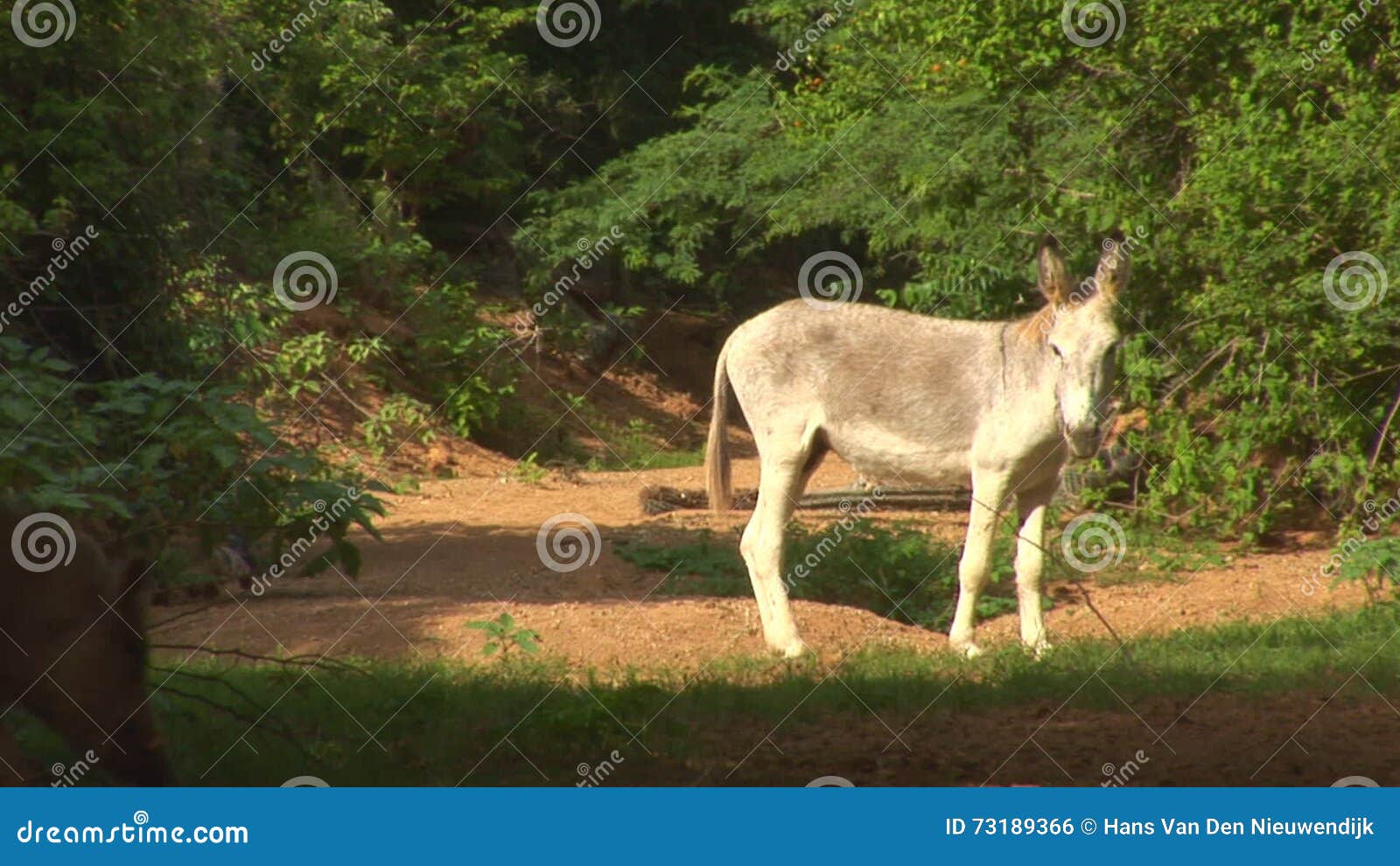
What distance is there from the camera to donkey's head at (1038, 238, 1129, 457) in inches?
353

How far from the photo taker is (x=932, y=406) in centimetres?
968

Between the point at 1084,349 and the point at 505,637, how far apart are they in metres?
3.65

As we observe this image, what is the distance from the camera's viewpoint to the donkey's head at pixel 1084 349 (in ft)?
29.4

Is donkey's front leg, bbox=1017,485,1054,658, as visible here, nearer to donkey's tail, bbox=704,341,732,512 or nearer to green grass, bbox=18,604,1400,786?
green grass, bbox=18,604,1400,786

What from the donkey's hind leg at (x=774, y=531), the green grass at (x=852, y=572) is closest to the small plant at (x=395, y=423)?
the green grass at (x=852, y=572)

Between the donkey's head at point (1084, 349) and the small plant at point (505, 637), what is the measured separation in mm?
3245

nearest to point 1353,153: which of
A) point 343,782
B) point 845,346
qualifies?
point 845,346

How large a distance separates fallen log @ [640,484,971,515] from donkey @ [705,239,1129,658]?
198 inches

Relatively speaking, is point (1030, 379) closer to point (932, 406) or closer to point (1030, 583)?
point (932, 406)

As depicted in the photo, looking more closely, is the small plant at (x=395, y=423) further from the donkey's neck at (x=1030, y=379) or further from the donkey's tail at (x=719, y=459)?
the donkey's neck at (x=1030, y=379)

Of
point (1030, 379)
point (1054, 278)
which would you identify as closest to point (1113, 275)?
point (1054, 278)

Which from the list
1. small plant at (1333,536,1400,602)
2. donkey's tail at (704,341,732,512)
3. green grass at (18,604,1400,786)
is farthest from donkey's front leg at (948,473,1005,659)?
small plant at (1333,536,1400,602)

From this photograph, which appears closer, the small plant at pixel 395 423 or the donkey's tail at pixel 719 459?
the donkey's tail at pixel 719 459

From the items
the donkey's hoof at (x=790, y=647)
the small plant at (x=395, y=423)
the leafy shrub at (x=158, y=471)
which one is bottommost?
the small plant at (x=395, y=423)
